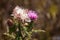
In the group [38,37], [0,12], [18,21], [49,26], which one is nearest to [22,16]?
[18,21]

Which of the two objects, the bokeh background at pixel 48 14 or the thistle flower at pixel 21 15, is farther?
the bokeh background at pixel 48 14

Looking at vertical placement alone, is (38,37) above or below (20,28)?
below

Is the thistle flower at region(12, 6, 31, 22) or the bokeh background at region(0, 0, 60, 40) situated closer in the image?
the thistle flower at region(12, 6, 31, 22)

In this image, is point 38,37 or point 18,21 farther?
point 38,37

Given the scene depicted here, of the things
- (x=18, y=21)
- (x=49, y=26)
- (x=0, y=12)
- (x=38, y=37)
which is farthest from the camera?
(x=49, y=26)

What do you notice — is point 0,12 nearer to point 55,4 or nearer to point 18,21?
point 55,4

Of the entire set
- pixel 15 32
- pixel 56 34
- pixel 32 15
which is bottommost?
pixel 56 34

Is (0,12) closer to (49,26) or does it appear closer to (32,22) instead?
(49,26)

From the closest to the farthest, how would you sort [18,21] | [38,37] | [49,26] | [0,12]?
[18,21], [0,12], [38,37], [49,26]

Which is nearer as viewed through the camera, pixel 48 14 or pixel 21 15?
pixel 21 15
